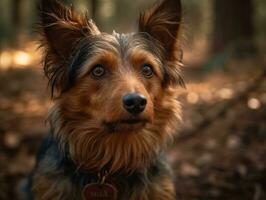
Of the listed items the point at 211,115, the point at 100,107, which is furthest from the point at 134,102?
the point at 211,115

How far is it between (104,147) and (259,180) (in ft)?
7.72

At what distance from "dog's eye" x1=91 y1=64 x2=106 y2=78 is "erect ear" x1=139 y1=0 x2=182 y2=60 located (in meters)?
0.76

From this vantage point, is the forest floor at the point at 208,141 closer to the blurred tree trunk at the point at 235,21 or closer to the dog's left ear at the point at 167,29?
the dog's left ear at the point at 167,29

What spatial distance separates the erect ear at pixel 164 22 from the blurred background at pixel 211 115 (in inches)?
4.4

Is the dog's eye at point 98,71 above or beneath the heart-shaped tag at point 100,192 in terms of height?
above

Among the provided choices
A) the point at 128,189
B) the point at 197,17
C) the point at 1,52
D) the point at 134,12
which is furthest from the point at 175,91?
the point at 134,12

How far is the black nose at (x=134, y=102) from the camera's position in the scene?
13.7ft

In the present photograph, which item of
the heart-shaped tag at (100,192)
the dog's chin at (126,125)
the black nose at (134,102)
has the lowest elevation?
the heart-shaped tag at (100,192)

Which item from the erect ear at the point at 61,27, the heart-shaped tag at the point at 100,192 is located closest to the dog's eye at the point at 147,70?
the erect ear at the point at 61,27

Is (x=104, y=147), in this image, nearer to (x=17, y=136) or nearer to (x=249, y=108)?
(x=17, y=136)

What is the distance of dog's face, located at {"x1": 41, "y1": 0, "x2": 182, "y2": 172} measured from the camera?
15.5 ft

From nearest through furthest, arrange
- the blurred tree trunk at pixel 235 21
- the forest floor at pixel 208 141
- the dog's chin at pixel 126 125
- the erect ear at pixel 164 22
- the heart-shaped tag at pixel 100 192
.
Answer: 1. the dog's chin at pixel 126 125
2. the heart-shaped tag at pixel 100 192
3. the erect ear at pixel 164 22
4. the forest floor at pixel 208 141
5. the blurred tree trunk at pixel 235 21

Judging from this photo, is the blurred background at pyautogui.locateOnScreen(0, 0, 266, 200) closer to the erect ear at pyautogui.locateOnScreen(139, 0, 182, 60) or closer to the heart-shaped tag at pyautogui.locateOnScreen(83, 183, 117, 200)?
the erect ear at pyautogui.locateOnScreen(139, 0, 182, 60)

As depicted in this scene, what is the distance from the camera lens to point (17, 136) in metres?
7.70
